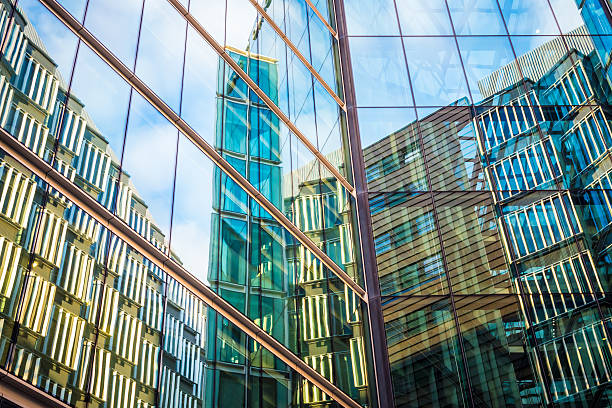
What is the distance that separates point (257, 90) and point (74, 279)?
10288 mm

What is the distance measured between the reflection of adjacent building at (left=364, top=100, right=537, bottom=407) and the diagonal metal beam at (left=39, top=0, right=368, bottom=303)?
1.72 metres

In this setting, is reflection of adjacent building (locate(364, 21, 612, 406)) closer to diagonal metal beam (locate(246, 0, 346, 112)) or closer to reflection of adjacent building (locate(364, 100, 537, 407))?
reflection of adjacent building (locate(364, 100, 537, 407))

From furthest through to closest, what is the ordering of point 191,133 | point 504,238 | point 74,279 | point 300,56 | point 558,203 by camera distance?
point 300,56, point 558,203, point 504,238, point 191,133, point 74,279

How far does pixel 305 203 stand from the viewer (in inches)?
732

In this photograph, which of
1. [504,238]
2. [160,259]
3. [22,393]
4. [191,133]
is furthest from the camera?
[504,238]

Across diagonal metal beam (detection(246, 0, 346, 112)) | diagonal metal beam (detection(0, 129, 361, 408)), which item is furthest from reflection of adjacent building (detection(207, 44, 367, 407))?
diagonal metal beam (detection(246, 0, 346, 112))

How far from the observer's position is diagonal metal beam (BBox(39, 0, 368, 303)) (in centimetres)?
1266

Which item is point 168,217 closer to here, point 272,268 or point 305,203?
point 272,268

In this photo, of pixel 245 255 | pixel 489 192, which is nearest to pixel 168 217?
pixel 245 255

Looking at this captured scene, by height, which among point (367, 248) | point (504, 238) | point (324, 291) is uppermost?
point (367, 248)

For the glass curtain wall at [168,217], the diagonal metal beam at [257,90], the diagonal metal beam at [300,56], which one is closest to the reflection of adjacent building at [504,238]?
the diagonal metal beam at [257,90]

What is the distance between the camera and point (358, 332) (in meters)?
17.5

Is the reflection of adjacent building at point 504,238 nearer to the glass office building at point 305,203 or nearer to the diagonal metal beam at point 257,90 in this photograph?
the glass office building at point 305,203

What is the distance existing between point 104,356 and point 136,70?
663 cm
